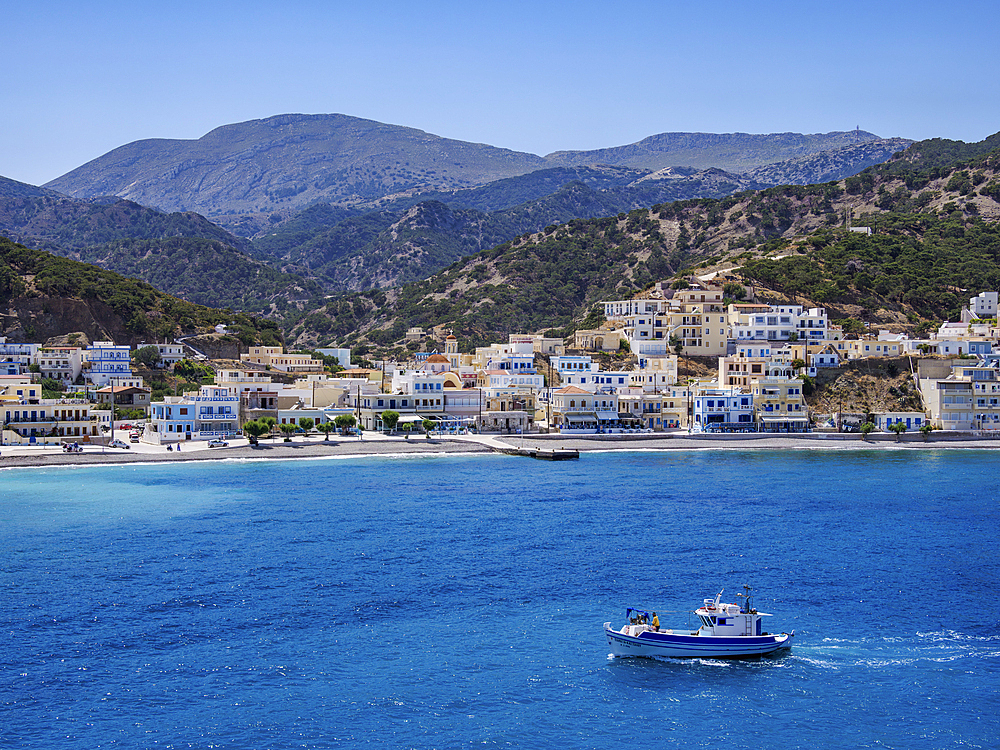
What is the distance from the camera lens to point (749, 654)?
28.5 metres

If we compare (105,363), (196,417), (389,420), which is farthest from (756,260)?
(105,363)

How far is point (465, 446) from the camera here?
72.8 meters

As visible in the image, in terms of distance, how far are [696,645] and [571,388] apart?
181 feet

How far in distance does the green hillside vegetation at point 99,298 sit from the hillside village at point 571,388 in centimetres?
714

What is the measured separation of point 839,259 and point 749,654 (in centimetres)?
9578

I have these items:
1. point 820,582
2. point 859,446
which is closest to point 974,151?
point 859,446

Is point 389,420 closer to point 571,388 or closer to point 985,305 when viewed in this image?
point 571,388

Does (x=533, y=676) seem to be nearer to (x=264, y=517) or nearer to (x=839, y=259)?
(x=264, y=517)

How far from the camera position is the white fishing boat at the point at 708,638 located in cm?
2815

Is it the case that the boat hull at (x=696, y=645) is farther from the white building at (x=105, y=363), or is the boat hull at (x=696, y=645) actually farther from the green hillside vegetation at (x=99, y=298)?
the green hillside vegetation at (x=99, y=298)

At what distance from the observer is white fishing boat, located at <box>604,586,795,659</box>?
28147 mm

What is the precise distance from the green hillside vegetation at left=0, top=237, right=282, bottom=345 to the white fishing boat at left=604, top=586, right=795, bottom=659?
85091mm

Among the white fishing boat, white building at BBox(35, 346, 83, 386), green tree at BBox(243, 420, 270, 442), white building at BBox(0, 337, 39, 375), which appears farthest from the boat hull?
white building at BBox(35, 346, 83, 386)

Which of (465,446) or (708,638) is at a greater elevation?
(465,446)
